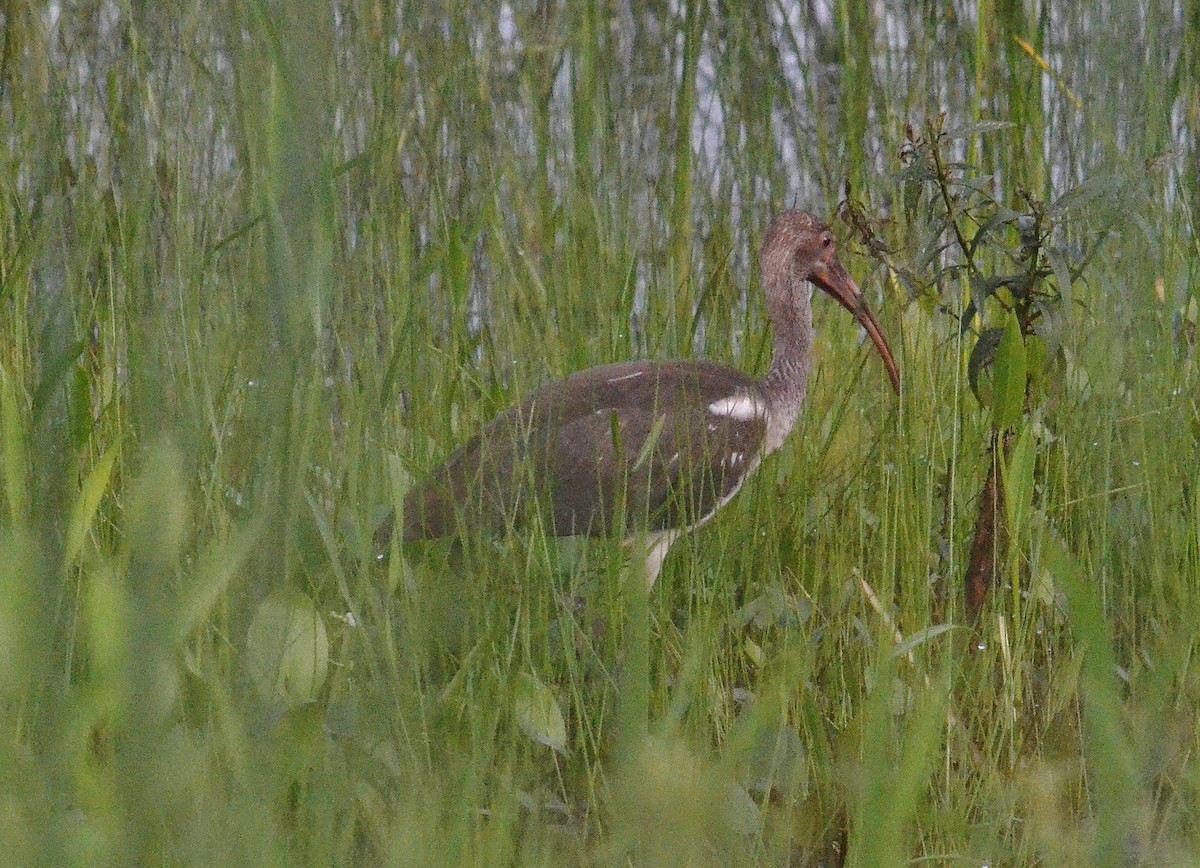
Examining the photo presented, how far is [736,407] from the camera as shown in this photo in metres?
2.99

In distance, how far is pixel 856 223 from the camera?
2367mm

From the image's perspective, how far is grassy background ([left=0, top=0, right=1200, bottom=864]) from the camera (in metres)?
0.75

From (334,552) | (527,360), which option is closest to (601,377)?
(527,360)

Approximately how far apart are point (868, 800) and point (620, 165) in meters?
2.11

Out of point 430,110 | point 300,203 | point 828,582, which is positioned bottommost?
point 828,582

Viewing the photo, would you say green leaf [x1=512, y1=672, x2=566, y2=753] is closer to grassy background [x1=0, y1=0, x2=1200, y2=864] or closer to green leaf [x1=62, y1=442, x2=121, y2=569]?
grassy background [x1=0, y1=0, x2=1200, y2=864]

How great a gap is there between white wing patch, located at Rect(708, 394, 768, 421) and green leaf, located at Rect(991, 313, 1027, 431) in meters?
0.77

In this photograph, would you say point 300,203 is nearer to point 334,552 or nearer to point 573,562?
point 334,552

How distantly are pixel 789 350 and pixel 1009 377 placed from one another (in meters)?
1.31

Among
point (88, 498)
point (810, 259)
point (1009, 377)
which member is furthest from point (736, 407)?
point (88, 498)

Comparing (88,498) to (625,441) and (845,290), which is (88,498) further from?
(845,290)

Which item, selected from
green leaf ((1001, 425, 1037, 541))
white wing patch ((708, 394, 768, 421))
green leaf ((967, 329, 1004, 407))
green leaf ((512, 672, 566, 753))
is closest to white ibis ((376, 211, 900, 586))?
white wing patch ((708, 394, 768, 421))

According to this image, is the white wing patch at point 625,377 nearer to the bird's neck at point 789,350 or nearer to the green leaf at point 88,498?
the bird's neck at point 789,350

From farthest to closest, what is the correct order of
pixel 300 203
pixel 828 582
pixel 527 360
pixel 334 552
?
pixel 527 360 → pixel 828 582 → pixel 334 552 → pixel 300 203
